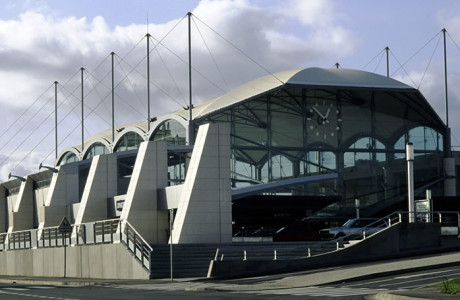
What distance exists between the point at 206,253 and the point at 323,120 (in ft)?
81.3

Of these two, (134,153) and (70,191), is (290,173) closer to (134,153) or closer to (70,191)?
(134,153)

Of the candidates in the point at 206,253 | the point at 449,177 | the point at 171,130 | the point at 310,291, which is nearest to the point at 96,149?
the point at 171,130

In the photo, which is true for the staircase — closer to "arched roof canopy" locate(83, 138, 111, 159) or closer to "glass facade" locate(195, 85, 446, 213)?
"glass facade" locate(195, 85, 446, 213)

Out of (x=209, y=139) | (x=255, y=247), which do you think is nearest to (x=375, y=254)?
(x=255, y=247)

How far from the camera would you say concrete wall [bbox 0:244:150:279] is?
39.8 m

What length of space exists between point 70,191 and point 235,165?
13231mm

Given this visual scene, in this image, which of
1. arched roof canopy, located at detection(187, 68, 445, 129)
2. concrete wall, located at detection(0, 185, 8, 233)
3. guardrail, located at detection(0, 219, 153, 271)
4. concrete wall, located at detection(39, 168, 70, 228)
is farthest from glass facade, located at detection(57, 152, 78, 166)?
arched roof canopy, located at detection(187, 68, 445, 129)

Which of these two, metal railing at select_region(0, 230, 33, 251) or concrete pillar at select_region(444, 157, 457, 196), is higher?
concrete pillar at select_region(444, 157, 457, 196)

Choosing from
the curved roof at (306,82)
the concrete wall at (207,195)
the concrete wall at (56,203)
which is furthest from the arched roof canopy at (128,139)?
the concrete wall at (207,195)

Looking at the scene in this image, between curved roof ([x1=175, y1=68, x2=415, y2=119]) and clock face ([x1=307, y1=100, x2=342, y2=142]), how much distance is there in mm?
1733

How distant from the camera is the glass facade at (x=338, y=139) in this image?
60.2 m

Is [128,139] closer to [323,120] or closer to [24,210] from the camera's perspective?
[24,210]

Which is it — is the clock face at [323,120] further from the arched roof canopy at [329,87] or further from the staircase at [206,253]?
the staircase at [206,253]

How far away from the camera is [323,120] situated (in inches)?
2467
